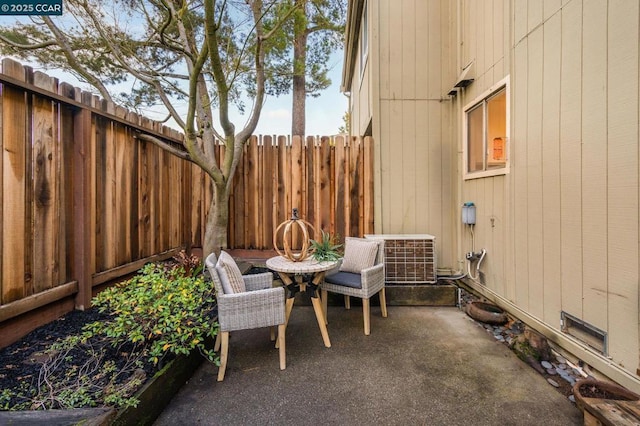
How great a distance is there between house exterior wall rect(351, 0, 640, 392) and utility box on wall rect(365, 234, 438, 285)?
501 mm

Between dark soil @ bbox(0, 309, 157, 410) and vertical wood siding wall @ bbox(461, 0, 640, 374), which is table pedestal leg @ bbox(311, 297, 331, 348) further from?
vertical wood siding wall @ bbox(461, 0, 640, 374)

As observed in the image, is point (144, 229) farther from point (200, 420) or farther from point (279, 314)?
point (200, 420)

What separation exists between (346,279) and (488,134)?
2.47 metres

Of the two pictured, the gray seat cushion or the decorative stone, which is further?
the gray seat cushion

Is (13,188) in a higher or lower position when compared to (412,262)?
higher

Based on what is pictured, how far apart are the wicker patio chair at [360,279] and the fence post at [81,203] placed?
223cm

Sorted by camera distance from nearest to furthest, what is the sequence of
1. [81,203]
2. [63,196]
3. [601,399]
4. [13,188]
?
[601,399] → [13,188] → [63,196] → [81,203]

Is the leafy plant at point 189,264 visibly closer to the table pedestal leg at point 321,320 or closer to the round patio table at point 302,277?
the round patio table at point 302,277

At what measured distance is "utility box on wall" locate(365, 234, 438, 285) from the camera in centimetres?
369

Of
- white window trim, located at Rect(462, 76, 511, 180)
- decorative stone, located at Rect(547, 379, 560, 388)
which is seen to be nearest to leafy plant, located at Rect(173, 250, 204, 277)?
decorative stone, located at Rect(547, 379, 560, 388)

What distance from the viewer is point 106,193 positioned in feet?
9.11

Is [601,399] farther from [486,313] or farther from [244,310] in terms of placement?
[244,310]

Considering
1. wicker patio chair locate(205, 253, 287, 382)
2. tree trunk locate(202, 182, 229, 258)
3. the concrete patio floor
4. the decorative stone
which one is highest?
tree trunk locate(202, 182, 229, 258)

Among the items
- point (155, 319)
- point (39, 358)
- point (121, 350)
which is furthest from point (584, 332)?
point (39, 358)
